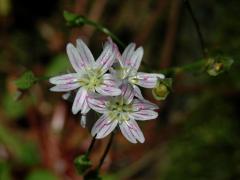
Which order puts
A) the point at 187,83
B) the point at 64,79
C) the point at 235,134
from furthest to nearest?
the point at 187,83
the point at 235,134
the point at 64,79

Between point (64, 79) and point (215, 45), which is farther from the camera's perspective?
point (215, 45)

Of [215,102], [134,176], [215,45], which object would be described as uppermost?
[215,45]

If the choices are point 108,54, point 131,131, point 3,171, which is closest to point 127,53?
point 108,54

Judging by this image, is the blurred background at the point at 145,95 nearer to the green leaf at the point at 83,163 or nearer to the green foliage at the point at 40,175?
the green foliage at the point at 40,175

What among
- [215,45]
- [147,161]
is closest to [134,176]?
[147,161]

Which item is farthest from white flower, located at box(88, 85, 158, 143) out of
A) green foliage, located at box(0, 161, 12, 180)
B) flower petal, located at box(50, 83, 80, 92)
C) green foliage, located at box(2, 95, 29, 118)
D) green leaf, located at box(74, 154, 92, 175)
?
green foliage, located at box(2, 95, 29, 118)

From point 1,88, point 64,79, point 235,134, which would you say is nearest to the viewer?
point 64,79

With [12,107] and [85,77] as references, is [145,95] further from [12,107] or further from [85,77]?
[85,77]

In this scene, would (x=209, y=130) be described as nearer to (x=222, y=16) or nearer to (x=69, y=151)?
(x=222, y=16)
